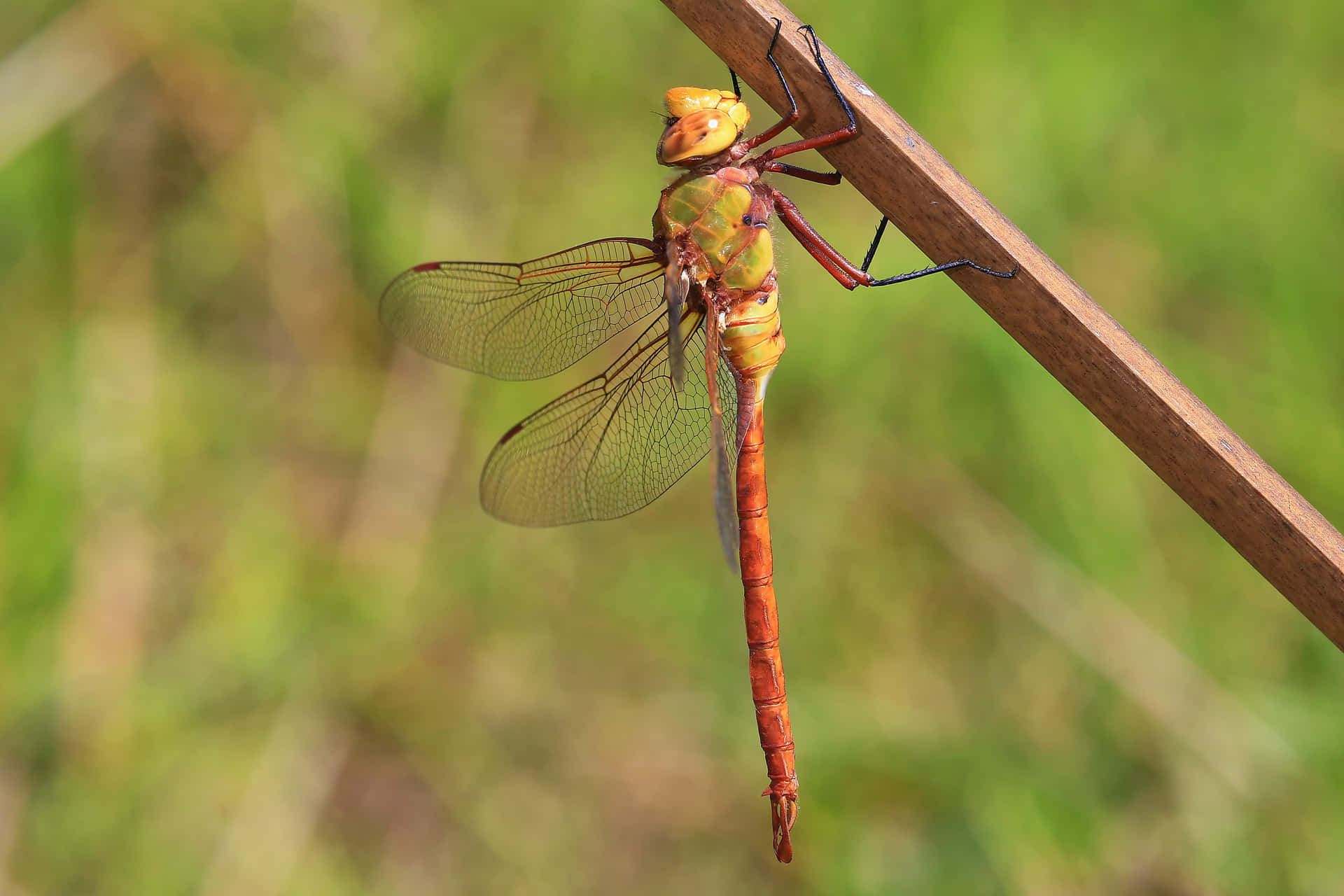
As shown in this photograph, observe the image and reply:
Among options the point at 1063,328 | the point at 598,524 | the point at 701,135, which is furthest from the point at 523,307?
the point at 598,524

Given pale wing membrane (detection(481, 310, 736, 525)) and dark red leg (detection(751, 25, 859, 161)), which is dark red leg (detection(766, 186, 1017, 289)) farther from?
dark red leg (detection(751, 25, 859, 161))

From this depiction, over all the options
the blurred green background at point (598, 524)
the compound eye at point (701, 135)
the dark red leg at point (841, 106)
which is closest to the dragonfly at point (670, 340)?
the compound eye at point (701, 135)

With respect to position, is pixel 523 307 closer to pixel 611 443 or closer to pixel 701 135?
pixel 611 443

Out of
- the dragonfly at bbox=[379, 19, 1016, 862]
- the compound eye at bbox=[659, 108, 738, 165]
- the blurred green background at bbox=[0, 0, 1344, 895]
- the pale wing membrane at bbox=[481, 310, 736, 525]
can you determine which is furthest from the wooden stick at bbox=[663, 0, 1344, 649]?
the blurred green background at bbox=[0, 0, 1344, 895]

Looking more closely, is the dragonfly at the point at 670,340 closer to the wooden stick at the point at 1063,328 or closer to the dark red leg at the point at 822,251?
the dark red leg at the point at 822,251

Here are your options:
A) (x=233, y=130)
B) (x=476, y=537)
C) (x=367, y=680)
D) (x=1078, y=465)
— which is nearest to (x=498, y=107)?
(x=233, y=130)

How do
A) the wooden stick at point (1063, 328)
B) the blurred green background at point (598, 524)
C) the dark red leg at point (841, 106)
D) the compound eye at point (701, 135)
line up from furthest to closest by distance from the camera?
the blurred green background at point (598, 524) → the compound eye at point (701, 135) → the dark red leg at point (841, 106) → the wooden stick at point (1063, 328)
